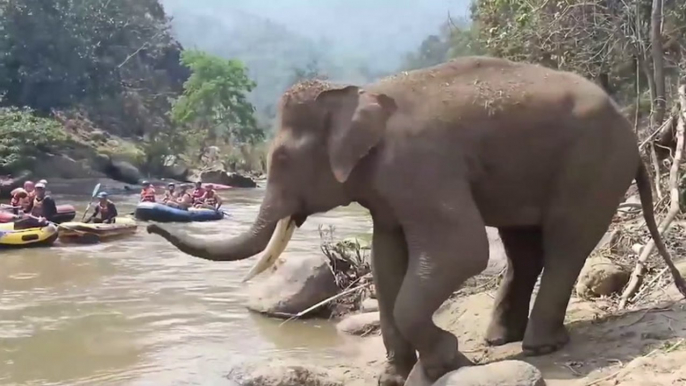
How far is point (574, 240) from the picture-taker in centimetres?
566

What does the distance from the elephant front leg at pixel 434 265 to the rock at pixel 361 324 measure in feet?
12.5

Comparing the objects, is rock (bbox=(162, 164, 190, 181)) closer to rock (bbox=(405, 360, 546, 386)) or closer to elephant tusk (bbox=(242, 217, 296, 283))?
elephant tusk (bbox=(242, 217, 296, 283))

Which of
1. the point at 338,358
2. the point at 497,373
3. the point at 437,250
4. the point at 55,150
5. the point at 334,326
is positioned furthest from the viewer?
the point at 55,150

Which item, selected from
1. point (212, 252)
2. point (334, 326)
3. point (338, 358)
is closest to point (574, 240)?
point (212, 252)

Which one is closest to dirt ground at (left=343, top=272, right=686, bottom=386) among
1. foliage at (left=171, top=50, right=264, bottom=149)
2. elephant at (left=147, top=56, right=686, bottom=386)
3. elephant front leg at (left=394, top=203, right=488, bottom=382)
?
elephant at (left=147, top=56, right=686, bottom=386)

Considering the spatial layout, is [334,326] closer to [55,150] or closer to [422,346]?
[422,346]

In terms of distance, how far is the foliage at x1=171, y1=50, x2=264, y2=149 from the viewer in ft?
152

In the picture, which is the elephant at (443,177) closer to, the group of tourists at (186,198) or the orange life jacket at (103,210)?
the orange life jacket at (103,210)

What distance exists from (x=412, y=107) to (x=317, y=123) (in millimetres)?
577

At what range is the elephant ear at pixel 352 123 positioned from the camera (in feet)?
17.1

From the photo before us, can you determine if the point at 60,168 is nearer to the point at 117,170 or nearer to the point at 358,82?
the point at 117,170

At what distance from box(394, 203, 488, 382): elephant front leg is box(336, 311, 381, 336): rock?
12.5 ft

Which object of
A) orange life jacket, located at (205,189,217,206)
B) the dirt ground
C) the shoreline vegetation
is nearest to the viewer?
the dirt ground

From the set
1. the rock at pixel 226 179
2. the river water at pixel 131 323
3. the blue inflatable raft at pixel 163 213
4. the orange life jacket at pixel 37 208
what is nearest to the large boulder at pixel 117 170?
the rock at pixel 226 179
